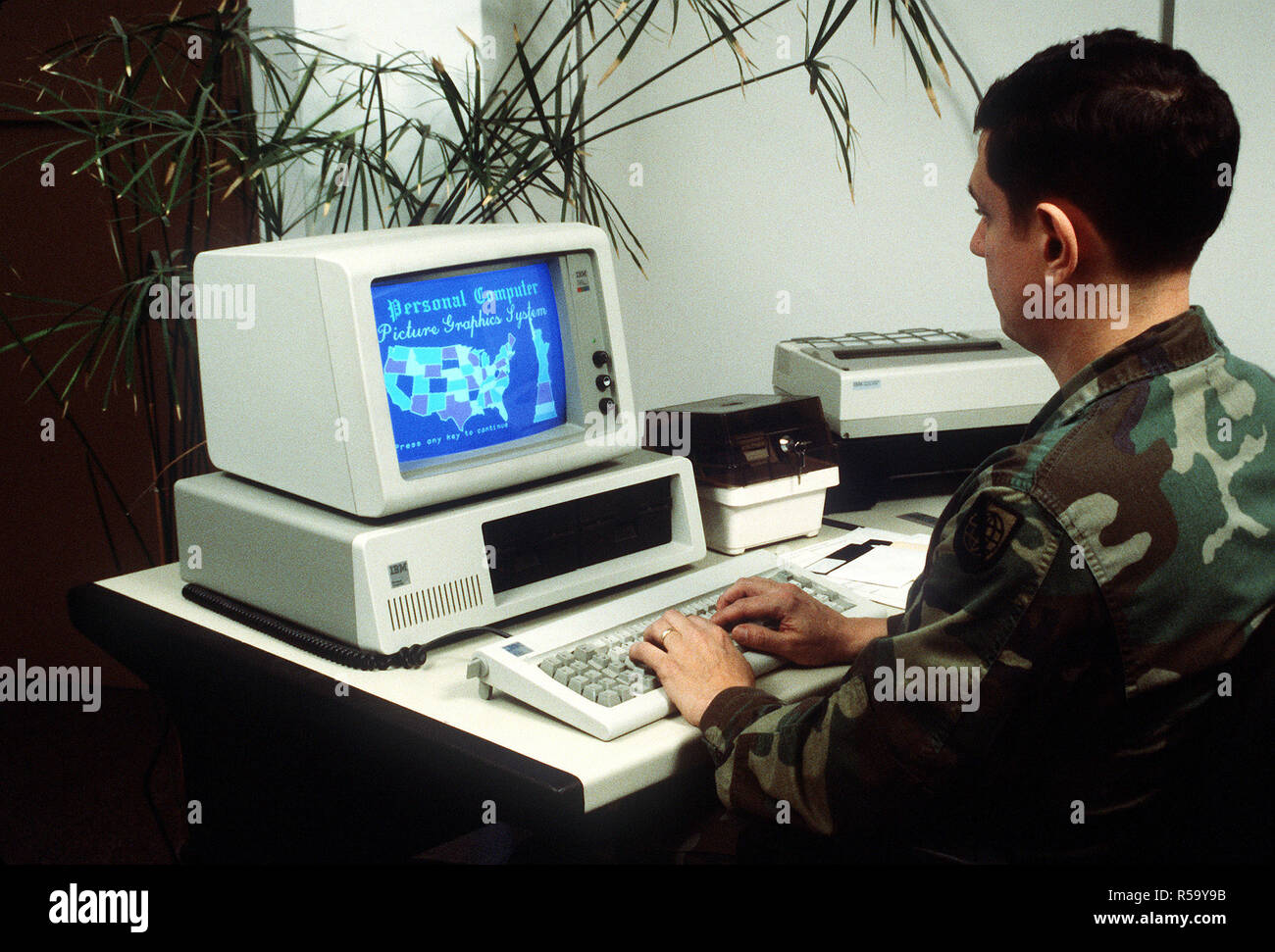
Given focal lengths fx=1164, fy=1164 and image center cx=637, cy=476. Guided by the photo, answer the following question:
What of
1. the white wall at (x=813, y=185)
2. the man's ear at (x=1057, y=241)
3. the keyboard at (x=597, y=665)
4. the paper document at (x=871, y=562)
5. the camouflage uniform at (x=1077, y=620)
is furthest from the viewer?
the white wall at (x=813, y=185)

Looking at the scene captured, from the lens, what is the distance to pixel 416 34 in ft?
7.09

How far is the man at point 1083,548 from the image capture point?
0.87 m

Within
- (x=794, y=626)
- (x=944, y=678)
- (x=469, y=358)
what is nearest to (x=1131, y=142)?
(x=944, y=678)

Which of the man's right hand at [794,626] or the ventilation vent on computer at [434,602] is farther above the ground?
the ventilation vent on computer at [434,602]

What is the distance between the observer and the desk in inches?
41.9

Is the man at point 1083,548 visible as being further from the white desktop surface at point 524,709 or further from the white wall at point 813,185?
the white wall at point 813,185

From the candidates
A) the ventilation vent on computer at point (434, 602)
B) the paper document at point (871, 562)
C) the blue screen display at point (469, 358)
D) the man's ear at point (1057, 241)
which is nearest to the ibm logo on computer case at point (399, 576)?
the ventilation vent on computer at point (434, 602)

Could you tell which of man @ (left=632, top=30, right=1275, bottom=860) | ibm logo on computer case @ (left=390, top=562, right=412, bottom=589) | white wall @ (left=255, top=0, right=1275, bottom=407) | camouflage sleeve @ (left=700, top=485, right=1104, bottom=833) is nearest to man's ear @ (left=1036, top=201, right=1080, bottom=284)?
man @ (left=632, top=30, right=1275, bottom=860)

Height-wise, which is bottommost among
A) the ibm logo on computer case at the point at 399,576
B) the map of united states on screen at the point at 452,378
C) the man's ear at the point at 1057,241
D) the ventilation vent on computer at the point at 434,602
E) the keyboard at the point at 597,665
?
the keyboard at the point at 597,665

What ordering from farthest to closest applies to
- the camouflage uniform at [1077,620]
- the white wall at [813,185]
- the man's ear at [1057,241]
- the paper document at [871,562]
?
1. the white wall at [813,185]
2. the paper document at [871,562]
3. the man's ear at [1057,241]
4. the camouflage uniform at [1077,620]

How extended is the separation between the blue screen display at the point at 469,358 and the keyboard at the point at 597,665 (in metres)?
0.25

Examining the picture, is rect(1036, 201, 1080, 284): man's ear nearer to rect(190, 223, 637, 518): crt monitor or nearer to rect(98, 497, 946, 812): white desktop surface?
rect(98, 497, 946, 812): white desktop surface

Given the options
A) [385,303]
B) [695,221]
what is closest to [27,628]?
[695,221]

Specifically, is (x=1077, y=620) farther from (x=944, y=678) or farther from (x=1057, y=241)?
(x=1057, y=241)
